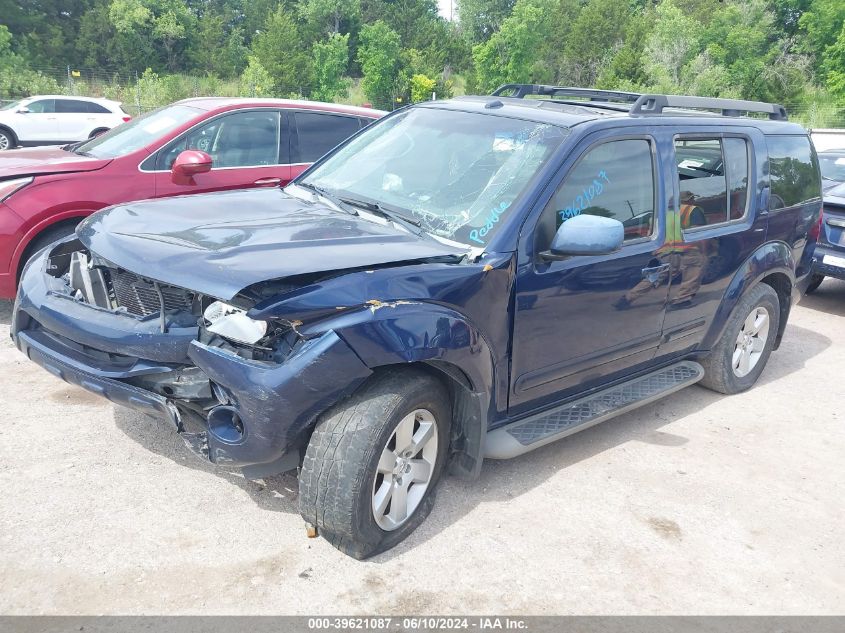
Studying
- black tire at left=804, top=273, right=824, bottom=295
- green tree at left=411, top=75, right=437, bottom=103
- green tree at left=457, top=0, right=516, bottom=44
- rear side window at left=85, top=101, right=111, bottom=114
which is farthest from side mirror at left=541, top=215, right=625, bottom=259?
green tree at left=457, top=0, right=516, bottom=44

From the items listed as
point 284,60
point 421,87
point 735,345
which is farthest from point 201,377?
point 421,87

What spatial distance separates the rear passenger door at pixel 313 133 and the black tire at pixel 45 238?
6.53ft

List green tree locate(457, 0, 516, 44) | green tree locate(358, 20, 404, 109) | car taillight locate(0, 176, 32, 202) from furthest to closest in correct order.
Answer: green tree locate(457, 0, 516, 44), green tree locate(358, 20, 404, 109), car taillight locate(0, 176, 32, 202)

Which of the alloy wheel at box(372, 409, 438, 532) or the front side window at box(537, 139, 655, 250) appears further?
the front side window at box(537, 139, 655, 250)

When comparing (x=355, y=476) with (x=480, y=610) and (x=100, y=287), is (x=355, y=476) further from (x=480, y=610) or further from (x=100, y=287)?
(x=100, y=287)

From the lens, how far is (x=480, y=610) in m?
2.86

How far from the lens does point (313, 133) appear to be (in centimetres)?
682

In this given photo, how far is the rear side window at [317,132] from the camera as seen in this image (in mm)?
6734

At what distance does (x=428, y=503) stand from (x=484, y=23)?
3201 inches

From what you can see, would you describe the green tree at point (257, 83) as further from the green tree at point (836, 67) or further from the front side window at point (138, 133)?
the front side window at point (138, 133)

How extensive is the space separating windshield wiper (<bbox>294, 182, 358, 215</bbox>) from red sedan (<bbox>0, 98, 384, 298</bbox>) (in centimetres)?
129

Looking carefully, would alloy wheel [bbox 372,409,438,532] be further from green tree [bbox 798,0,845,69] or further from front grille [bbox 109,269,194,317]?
green tree [bbox 798,0,845,69]

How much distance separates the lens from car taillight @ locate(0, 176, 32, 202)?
5293mm

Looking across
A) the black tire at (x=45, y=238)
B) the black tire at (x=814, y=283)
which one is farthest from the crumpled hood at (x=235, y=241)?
the black tire at (x=814, y=283)
